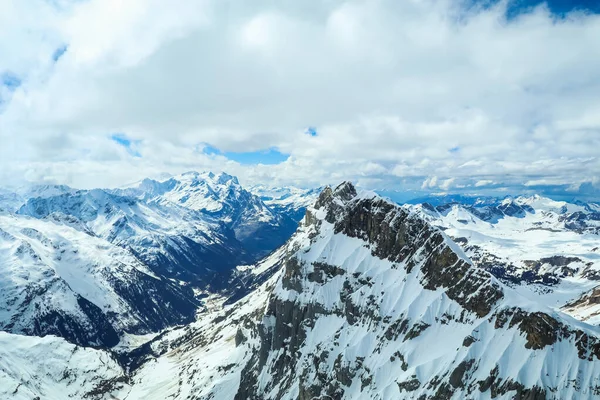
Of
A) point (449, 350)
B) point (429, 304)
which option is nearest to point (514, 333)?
point (449, 350)

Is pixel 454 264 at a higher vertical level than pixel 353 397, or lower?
higher

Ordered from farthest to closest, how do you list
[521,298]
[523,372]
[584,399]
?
[521,298], [523,372], [584,399]

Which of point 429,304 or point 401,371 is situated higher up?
point 429,304

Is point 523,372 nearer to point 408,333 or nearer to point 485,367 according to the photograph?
point 485,367

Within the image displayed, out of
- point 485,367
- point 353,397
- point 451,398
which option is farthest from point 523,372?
point 353,397

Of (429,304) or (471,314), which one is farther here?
(429,304)

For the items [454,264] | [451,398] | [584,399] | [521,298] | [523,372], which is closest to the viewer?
[584,399]

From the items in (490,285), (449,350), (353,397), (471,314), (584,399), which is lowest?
(353,397)

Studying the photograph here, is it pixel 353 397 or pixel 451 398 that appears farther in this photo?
pixel 353 397

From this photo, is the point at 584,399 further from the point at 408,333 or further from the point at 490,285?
the point at 408,333
